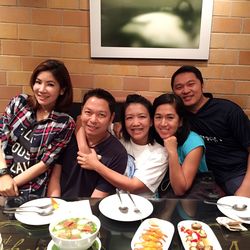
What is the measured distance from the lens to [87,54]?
7.64 ft

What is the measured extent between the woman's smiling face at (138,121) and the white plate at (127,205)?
46 cm

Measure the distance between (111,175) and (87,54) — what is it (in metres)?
1.17

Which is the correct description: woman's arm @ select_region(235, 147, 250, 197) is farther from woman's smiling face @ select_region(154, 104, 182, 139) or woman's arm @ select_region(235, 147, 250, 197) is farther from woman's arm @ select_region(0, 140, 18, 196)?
woman's arm @ select_region(0, 140, 18, 196)

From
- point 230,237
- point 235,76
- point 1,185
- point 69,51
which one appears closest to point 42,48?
point 69,51

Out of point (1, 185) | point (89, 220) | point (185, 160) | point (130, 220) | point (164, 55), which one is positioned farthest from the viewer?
point (164, 55)

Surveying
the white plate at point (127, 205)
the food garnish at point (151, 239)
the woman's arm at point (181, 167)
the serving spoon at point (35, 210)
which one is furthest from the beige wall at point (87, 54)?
the food garnish at point (151, 239)

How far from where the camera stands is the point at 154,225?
43.3 inches

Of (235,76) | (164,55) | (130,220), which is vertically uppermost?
(164,55)

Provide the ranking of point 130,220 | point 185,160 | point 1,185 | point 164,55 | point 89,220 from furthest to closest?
point 164,55, point 185,160, point 1,185, point 130,220, point 89,220

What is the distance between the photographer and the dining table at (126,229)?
1013 mm

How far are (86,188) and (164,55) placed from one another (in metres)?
1.23

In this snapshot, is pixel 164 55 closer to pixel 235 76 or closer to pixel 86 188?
pixel 235 76

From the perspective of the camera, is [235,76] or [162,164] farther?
Result: [235,76]

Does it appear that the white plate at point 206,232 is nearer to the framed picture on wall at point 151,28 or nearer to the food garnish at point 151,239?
the food garnish at point 151,239
